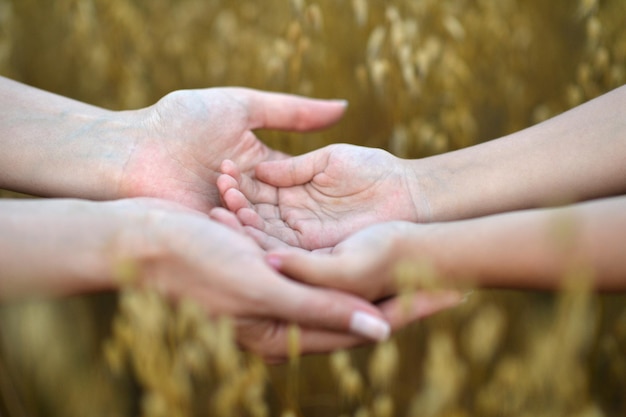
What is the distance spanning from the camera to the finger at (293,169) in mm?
1142

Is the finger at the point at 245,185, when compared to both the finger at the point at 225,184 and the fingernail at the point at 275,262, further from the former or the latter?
the fingernail at the point at 275,262

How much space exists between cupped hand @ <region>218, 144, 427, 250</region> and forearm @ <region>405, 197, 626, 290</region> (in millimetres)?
220

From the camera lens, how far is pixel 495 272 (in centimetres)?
84

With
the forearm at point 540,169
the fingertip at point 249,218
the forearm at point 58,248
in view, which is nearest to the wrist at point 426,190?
the forearm at point 540,169

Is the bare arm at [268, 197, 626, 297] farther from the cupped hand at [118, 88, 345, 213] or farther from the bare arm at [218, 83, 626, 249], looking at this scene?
the cupped hand at [118, 88, 345, 213]

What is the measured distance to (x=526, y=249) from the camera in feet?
2.70

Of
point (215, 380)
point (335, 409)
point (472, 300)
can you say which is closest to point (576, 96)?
point (472, 300)

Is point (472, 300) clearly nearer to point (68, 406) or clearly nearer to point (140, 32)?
point (68, 406)

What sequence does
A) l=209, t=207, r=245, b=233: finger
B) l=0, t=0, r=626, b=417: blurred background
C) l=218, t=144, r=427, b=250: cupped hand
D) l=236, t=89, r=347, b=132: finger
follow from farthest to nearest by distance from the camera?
l=236, t=89, r=347, b=132: finger → l=218, t=144, r=427, b=250: cupped hand → l=209, t=207, r=245, b=233: finger → l=0, t=0, r=626, b=417: blurred background

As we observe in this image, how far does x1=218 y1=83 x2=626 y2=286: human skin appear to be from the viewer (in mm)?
1058

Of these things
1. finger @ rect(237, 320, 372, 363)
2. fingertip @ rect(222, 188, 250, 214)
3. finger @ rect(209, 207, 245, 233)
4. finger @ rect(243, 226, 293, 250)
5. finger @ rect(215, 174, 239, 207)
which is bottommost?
finger @ rect(237, 320, 372, 363)

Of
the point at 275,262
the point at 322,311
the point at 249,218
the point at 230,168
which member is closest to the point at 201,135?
the point at 230,168

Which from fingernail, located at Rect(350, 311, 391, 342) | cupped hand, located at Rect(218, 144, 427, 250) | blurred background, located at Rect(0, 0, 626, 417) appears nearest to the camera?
blurred background, located at Rect(0, 0, 626, 417)

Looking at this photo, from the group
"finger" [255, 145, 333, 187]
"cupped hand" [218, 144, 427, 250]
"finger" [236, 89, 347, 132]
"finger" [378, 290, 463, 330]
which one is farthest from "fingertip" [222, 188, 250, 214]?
"finger" [378, 290, 463, 330]
